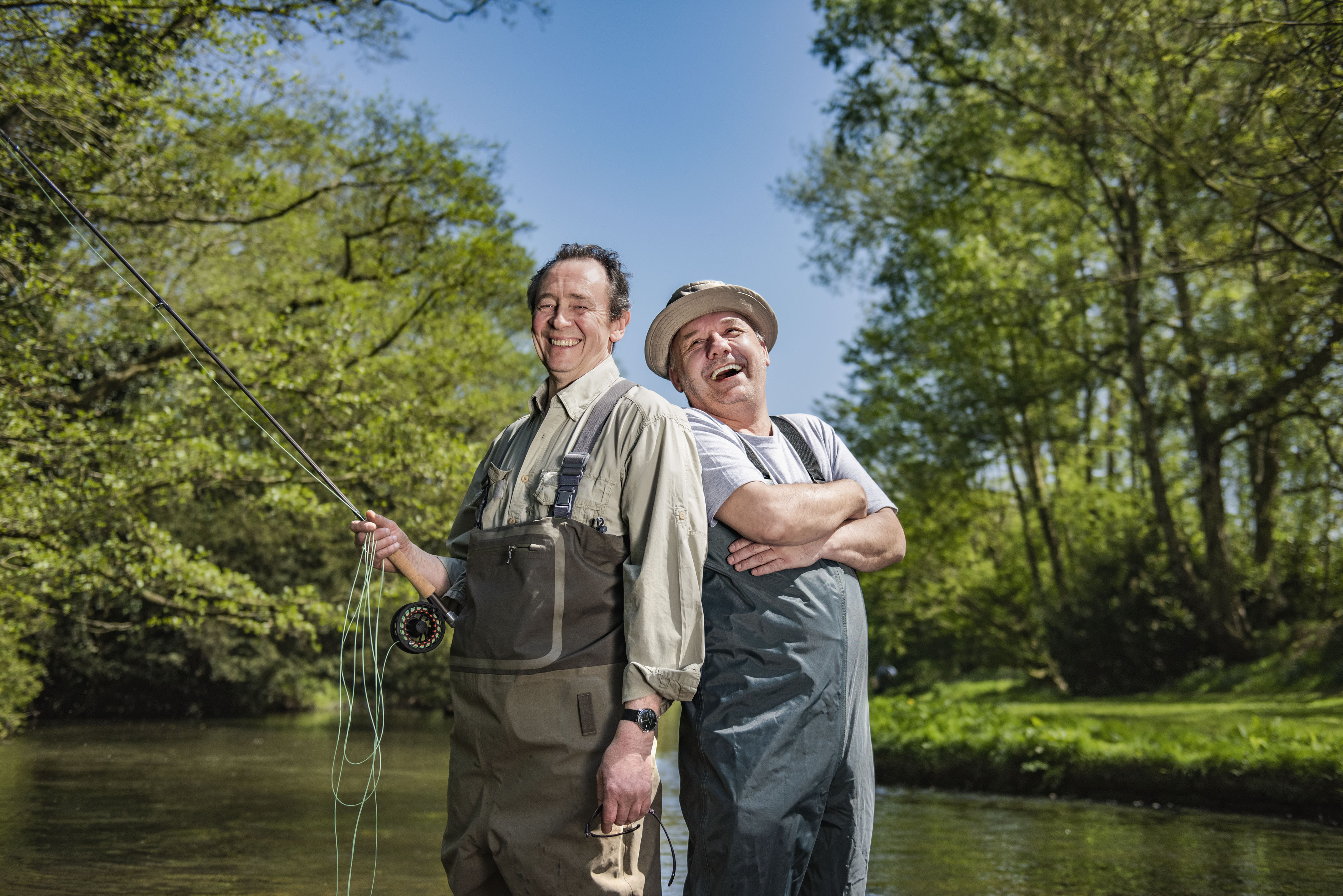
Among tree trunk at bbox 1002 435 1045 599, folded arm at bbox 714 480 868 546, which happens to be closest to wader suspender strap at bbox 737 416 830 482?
folded arm at bbox 714 480 868 546

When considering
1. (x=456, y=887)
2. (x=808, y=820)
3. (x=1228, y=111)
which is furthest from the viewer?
(x=1228, y=111)

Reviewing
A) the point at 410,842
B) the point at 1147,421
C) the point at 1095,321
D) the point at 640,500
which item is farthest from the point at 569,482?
the point at 1095,321

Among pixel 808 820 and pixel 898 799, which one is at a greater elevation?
pixel 808 820

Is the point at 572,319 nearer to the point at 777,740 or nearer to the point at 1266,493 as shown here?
the point at 777,740

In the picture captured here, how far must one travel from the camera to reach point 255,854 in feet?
24.7

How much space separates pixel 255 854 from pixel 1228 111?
11.1 metres

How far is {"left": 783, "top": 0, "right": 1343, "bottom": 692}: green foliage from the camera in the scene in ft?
35.6

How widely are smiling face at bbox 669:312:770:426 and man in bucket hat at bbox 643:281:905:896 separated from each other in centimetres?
15

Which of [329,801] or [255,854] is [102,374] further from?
[255,854]

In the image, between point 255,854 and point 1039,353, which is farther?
point 1039,353

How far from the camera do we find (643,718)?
2336 mm

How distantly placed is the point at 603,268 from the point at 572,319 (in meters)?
0.19

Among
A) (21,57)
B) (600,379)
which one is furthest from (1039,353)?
(600,379)

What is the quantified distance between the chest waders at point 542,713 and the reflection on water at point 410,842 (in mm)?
4354
